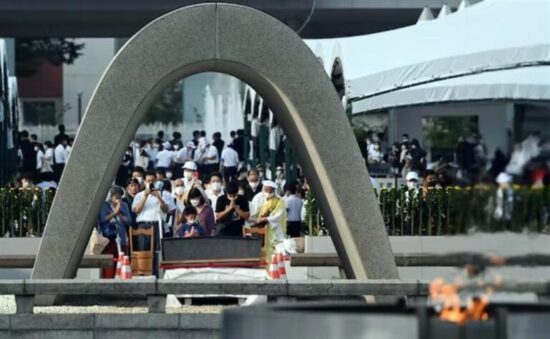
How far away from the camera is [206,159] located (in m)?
43.9

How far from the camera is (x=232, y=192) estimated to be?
1153 inches

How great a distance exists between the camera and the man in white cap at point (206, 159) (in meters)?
43.7

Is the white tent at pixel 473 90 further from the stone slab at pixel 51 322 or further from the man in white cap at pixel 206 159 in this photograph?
the stone slab at pixel 51 322

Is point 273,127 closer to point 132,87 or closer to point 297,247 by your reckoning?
point 297,247

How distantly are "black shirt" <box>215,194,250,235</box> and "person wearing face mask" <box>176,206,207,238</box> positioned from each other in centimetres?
115

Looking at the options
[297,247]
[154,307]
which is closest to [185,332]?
[154,307]

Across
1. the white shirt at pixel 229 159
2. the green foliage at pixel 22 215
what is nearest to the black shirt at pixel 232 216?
the green foliage at pixel 22 215

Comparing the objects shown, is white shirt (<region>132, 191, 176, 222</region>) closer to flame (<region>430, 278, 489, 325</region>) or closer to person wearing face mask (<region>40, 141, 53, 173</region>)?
person wearing face mask (<region>40, 141, 53, 173</region>)

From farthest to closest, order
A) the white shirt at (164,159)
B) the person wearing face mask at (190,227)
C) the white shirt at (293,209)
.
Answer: the white shirt at (164,159)
the white shirt at (293,209)
the person wearing face mask at (190,227)

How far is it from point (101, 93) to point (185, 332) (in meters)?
3.39

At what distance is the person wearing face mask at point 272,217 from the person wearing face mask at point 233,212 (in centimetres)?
17

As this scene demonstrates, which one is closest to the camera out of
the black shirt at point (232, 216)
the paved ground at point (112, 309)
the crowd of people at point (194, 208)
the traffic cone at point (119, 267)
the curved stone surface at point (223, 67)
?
the paved ground at point (112, 309)

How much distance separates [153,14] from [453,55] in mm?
32447

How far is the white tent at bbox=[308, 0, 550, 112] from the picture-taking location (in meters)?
30.3
